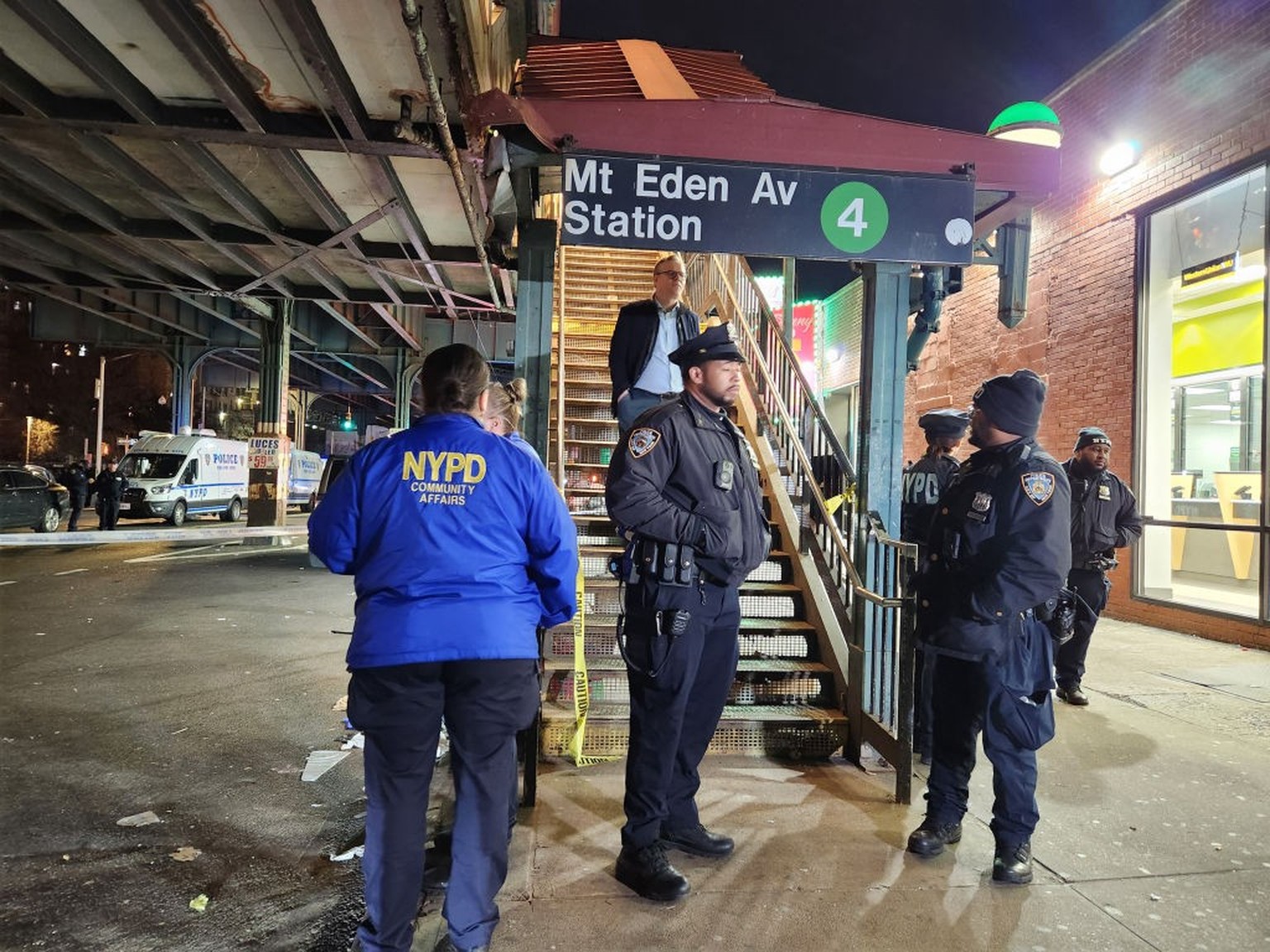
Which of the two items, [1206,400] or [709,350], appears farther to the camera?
[1206,400]

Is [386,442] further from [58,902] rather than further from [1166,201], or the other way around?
[1166,201]

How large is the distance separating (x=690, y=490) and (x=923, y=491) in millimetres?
2641

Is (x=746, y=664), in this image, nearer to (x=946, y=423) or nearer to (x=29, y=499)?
(x=946, y=423)

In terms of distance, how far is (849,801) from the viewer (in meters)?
3.86

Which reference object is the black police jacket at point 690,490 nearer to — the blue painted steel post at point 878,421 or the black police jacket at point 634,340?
the blue painted steel post at point 878,421

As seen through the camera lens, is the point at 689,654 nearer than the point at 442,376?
No

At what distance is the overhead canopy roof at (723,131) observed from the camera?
12.4 ft

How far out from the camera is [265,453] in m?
17.8

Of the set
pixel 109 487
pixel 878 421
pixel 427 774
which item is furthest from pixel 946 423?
pixel 109 487

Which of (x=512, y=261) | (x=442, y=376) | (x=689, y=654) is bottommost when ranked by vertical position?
(x=689, y=654)

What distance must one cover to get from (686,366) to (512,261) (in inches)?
102

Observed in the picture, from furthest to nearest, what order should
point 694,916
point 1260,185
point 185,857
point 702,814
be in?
point 1260,185 → point 702,814 → point 185,857 → point 694,916

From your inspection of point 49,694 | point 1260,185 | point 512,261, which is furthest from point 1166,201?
point 49,694

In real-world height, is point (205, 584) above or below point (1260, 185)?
below
